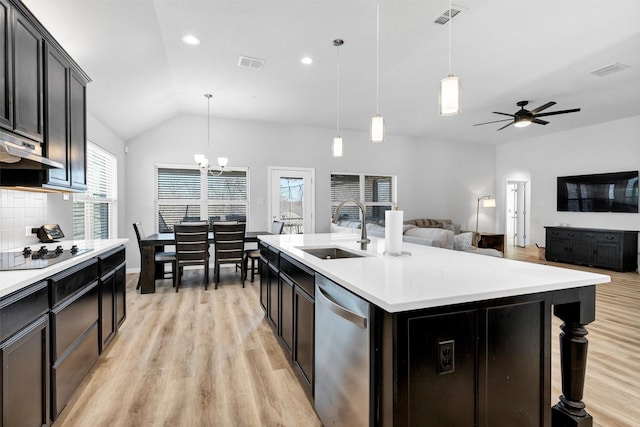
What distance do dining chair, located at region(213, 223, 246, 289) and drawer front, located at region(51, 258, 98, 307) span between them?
241cm

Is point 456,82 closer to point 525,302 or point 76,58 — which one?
point 525,302

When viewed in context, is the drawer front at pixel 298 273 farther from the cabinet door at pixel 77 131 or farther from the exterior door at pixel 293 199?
the exterior door at pixel 293 199

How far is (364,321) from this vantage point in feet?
4.02

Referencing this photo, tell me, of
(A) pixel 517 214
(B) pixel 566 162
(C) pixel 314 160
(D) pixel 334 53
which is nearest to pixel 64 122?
(D) pixel 334 53

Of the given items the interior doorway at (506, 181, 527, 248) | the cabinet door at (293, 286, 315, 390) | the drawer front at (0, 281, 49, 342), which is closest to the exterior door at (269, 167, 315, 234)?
the cabinet door at (293, 286, 315, 390)

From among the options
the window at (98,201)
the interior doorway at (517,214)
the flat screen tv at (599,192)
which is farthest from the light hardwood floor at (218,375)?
the interior doorway at (517,214)

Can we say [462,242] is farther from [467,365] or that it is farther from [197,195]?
[197,195]

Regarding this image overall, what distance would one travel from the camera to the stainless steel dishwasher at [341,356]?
4.08 feet

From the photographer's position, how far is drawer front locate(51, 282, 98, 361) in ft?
5.40

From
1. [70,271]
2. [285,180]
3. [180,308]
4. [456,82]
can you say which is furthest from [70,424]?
[285,180]

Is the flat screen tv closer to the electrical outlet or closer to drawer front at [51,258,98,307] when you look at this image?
the electrical outlet

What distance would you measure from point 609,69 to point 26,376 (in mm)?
6129

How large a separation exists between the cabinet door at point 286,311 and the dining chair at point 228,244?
2.37 metres

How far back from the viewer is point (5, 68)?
164 centimetres
